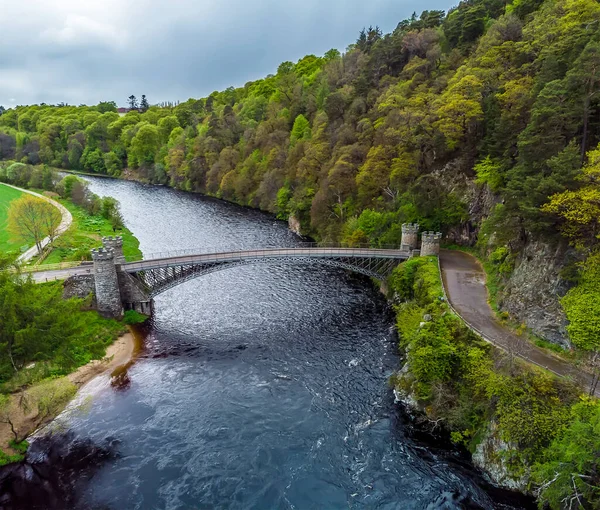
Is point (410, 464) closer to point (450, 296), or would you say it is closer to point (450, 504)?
point (450, 504)

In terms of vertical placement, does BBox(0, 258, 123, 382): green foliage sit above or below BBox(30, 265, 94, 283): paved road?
above

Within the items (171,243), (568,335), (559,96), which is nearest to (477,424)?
(568,335)

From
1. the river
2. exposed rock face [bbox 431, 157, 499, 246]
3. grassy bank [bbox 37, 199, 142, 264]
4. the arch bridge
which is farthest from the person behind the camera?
grassy bank [bbox 37, 199, 142, 264]

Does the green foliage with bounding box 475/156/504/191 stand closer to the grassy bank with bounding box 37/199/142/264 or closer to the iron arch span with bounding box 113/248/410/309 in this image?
the iron arch span with bounding box 113/248/410/309

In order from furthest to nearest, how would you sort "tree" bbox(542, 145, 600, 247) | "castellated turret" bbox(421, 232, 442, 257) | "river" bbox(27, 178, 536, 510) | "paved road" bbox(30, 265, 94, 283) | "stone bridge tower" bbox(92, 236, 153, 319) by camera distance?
"castellated turret" bbox(421, 232, 442, 257) → "paved road" bbox(30, 265, 94, 283) → "stone bridge tower" bbox(92, 236, 153, 319) → "tree" bbox(542, 145, 600, 247) → "river" bbox(27, 178, 536, 510)

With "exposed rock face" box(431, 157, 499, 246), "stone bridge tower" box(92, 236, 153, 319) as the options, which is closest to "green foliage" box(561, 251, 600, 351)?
"exposed rock face" box(431, 157, 499, 246)

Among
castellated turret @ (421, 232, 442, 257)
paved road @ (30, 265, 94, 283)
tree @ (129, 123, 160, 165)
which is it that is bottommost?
paved road @ (30, 265, 94, 283)

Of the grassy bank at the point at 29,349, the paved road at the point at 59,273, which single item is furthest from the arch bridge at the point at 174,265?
the grassy bank at the point at 29,349

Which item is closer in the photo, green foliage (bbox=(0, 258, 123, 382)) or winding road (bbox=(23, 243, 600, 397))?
green foliage (bbox=(0, 258, 123, 382))
